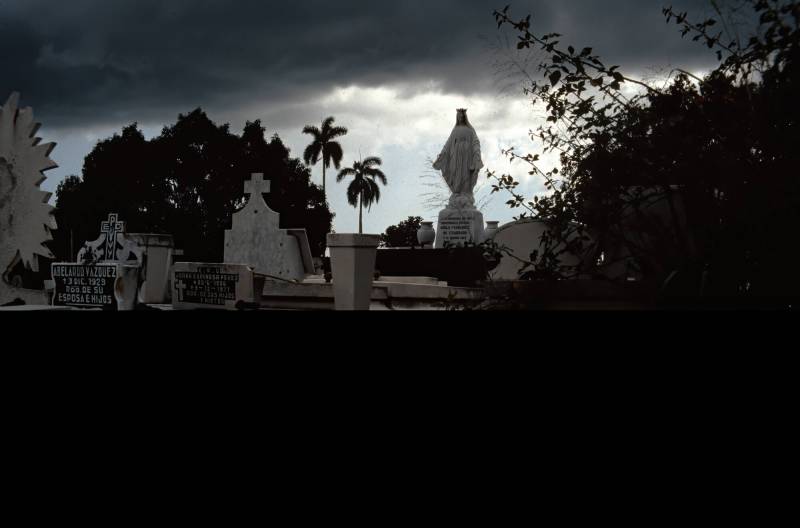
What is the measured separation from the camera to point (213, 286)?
1062cm

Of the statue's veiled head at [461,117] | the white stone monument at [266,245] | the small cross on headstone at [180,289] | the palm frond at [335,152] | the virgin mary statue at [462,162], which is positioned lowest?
the small cross on headstone at [180,289]

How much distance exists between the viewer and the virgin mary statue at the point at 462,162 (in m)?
18.9

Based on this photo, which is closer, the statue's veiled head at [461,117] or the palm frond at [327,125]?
the statue's veiled head at [461,117]

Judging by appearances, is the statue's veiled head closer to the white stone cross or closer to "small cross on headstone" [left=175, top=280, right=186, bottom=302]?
the white stone cross

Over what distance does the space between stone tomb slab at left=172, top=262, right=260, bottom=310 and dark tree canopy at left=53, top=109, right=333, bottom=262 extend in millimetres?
22922

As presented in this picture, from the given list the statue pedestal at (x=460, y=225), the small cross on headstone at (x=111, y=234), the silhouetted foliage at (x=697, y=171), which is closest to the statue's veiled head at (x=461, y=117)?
the statue pedestal at (x=460, y=225)

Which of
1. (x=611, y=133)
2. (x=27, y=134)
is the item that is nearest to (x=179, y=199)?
(x=27, y=134)

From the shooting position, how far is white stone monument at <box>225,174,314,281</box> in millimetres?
13375

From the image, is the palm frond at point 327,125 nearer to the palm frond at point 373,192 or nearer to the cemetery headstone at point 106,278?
the palm frond at point 373,192

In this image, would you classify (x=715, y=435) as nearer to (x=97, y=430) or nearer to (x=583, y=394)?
(x=583, y=394)

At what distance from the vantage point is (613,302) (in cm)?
383

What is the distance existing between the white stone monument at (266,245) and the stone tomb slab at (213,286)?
2161 mm

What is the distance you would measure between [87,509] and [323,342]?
33 cm

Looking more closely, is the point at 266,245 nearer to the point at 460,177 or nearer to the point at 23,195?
the point at 23,195
